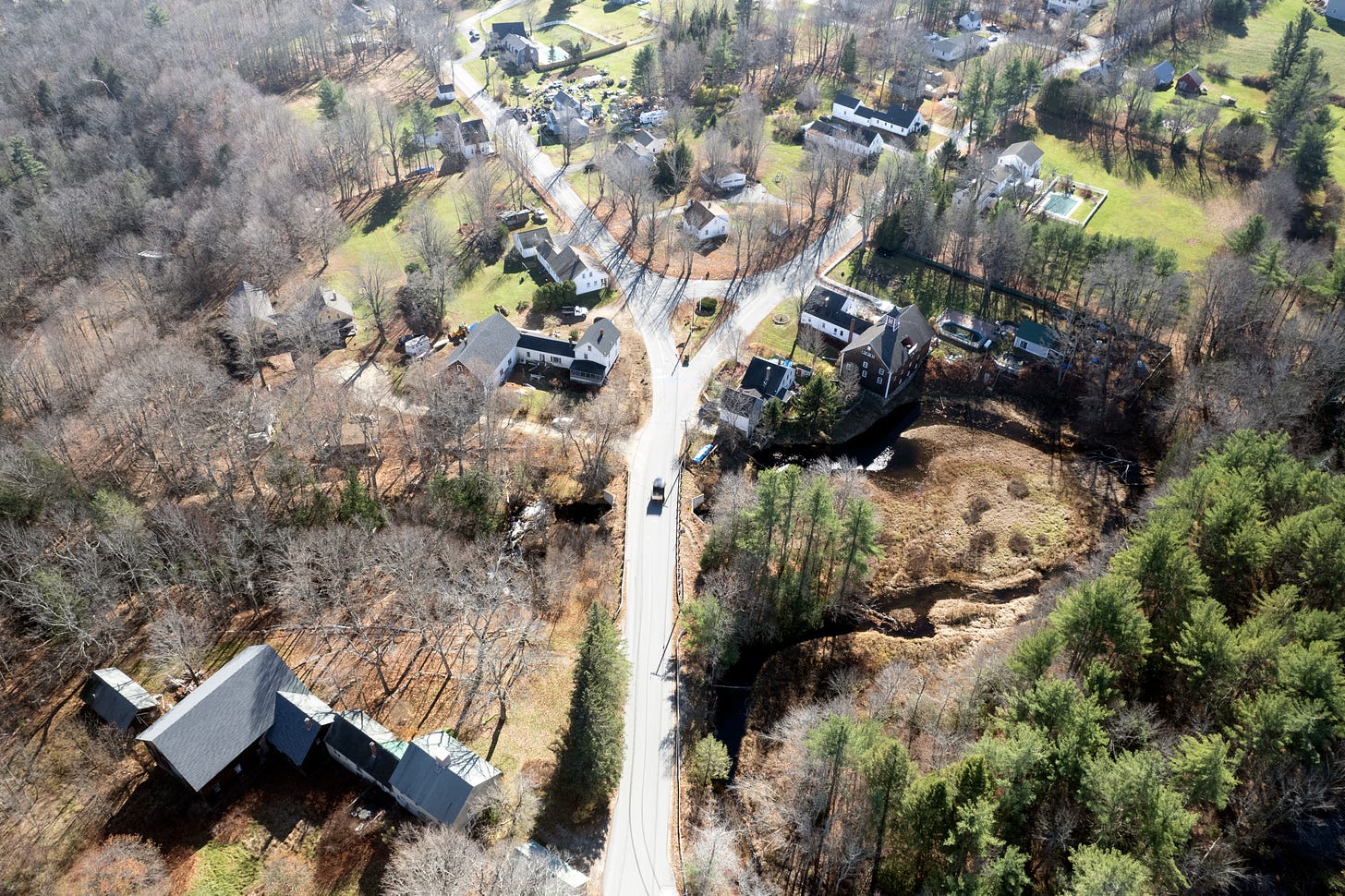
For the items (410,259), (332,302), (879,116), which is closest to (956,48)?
(879,116)

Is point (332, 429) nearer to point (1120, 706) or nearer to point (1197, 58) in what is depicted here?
point (1120, 706)

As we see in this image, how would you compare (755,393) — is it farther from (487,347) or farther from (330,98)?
(330,98)

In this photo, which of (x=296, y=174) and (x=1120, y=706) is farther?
(x=296, y=174)

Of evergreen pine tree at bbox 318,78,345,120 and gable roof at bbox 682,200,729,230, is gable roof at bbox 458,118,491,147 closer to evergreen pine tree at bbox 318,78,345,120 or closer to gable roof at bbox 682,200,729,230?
evergreen pine tree at bbox 318,78,345,120

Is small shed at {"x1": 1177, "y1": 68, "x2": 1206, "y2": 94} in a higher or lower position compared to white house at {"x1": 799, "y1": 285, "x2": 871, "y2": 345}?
higher

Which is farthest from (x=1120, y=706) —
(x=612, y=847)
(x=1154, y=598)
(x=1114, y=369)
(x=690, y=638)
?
(x=1114, y=369)

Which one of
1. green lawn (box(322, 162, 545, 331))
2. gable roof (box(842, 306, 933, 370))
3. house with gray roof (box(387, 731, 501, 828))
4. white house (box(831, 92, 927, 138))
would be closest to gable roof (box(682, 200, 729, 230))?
green lawn (box(322, 162, 545, 331))
